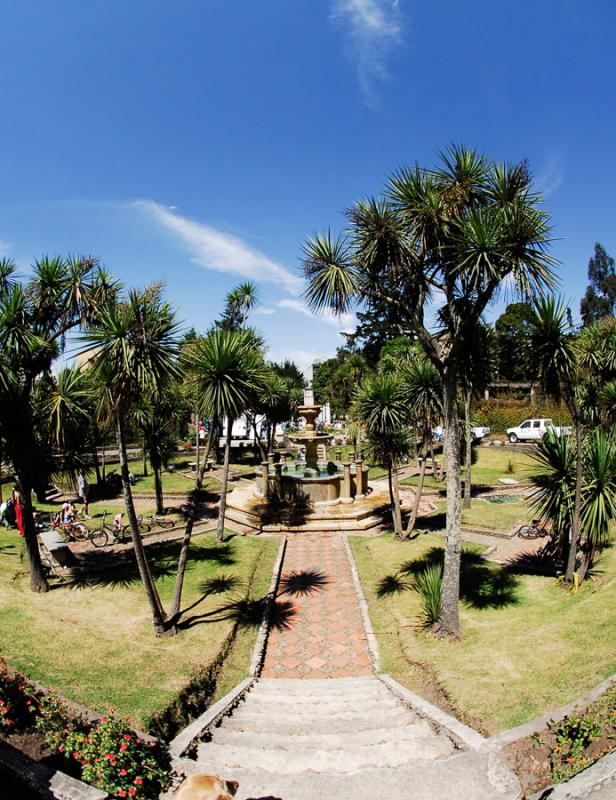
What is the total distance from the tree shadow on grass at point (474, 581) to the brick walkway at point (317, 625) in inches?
50.0

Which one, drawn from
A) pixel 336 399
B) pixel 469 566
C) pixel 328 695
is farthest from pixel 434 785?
pixel 336 399

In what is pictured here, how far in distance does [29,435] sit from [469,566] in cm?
1164

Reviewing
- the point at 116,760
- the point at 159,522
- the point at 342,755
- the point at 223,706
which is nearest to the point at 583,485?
the point at 342,755

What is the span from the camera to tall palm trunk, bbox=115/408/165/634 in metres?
8.27

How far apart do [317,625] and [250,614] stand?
153cm

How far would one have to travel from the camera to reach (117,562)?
1345 centimetres

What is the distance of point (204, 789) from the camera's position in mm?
4043

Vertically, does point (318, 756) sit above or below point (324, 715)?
above

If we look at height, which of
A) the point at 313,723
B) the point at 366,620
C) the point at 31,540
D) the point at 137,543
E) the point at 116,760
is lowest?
the point at 366,620

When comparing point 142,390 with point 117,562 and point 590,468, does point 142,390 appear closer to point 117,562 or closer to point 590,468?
point 117,562

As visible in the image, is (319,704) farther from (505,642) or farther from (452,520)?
(452,520)

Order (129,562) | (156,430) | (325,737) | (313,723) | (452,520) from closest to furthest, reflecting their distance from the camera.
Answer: (325,737) → (313,723) → (452,520) → (129,562) → (156,430)

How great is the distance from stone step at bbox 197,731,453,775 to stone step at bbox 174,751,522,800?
0.58ft

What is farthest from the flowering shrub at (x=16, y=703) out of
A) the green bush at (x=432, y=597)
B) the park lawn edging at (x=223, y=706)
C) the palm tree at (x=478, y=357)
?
the palm tree at (x=478, y=357)
